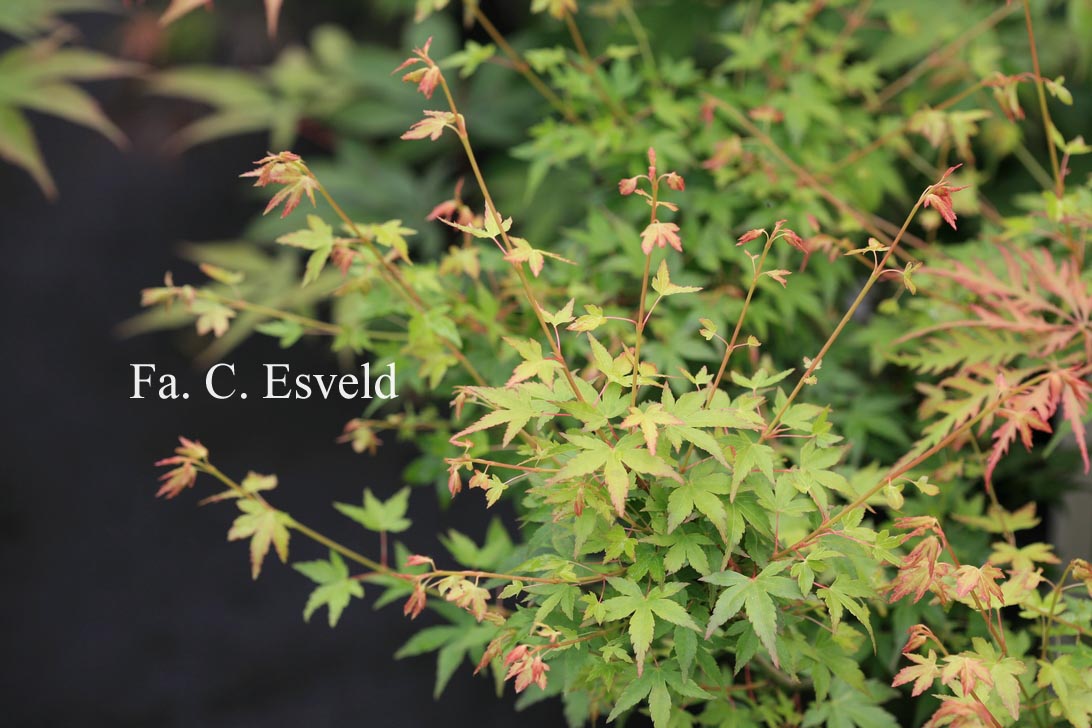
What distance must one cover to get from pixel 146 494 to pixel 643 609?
5.86ft

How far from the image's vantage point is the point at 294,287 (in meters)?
1.82

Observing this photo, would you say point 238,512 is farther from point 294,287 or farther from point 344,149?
point 344,149

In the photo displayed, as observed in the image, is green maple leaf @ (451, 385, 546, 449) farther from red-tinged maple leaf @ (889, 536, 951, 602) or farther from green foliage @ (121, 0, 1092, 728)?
red-tinged maple leaf @ (889, 536, 951, 602)

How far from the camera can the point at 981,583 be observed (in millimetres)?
803

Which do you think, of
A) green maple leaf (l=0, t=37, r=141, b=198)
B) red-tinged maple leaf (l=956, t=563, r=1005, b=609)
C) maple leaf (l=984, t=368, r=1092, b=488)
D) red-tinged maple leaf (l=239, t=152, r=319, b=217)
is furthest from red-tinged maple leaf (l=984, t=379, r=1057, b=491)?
green maple leaf (l=0, t=37, r=141, b=198)

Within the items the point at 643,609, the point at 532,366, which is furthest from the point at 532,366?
the point at 643,609

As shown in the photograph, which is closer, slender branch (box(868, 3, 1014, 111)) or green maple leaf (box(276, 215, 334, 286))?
green maple leaf (box(276, 215, 334, 286))

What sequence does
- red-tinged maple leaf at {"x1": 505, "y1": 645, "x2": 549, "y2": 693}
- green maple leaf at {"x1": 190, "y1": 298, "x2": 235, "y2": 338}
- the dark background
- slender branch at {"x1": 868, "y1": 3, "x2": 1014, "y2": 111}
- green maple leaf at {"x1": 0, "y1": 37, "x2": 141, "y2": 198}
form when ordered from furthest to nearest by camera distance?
1. the dark background
2. green maple leaf at {"x1": 0, "y1": 37, "x2": 141, "y2": 198}
3. slender branch at {"x1": 868, "y1": 3, "x2": 1014, "y2": 111}
4. green maple leaf at {"x1": 190, "y1": 298, "x2": 235, "y2": 338}
5. red-tinged maple leaf at {"x1": 505, "y1": 645, "x2": 549, "y2": 693}

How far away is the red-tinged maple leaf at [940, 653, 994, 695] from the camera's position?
29.8 inches

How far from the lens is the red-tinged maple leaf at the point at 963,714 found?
750mm

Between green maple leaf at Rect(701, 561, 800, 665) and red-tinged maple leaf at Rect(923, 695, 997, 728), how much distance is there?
13 cm

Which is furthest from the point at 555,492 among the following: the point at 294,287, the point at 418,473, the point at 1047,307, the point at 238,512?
the point at 238,512

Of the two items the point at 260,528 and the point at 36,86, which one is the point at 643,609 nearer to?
the point at 260,528

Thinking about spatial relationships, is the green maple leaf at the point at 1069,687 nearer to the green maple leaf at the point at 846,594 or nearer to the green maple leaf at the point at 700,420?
the green maple leaf at the point at 846,594
